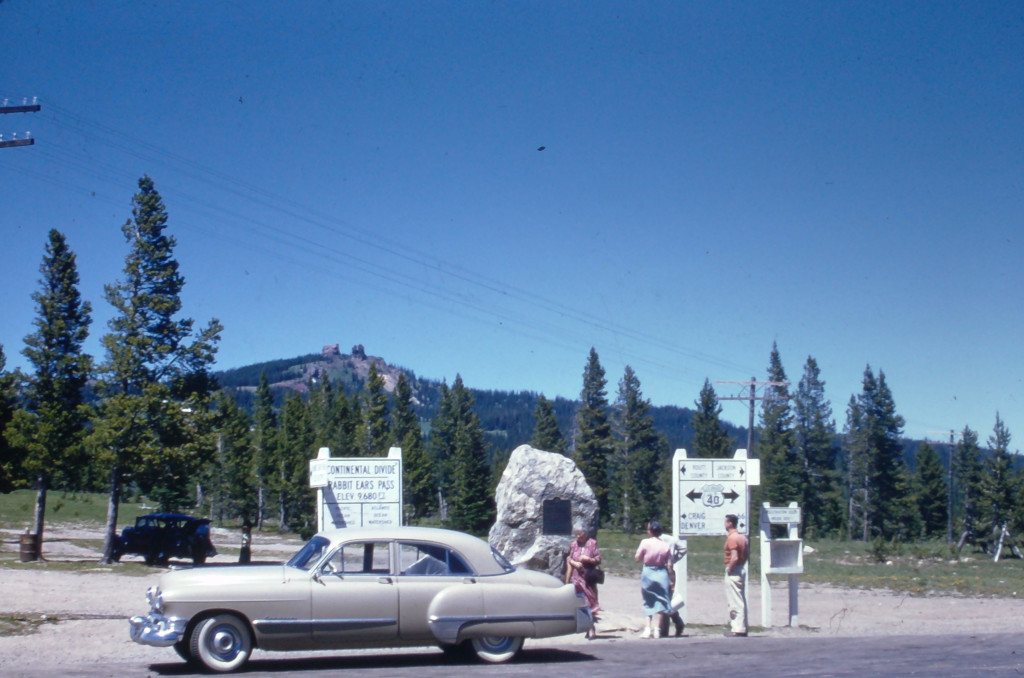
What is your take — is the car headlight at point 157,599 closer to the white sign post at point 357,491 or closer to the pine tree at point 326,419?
the white sign post at point 357,491

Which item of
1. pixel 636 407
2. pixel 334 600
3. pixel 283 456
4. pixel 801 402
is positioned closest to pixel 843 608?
pixel 334 600

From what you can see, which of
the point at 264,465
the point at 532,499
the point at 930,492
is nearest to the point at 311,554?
the point at 532,499

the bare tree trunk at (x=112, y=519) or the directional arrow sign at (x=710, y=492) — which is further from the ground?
the directional arrow sign at (x=710, y=492)

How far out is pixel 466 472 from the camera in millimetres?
68000

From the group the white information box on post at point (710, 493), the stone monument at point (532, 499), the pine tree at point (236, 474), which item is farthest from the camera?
the pine tree at point (236, 474)

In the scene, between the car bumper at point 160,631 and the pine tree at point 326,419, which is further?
the pine tree at point 326,419

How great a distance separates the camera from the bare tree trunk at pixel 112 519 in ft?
97.8

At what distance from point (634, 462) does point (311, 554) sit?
212 ft

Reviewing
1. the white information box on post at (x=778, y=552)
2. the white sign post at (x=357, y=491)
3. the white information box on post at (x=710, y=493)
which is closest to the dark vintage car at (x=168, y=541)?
the white sign post at (x=357, y=491)

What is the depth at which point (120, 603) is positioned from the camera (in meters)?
17.4

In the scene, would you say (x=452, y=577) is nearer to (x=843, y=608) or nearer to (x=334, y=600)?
(x=334, y=600)

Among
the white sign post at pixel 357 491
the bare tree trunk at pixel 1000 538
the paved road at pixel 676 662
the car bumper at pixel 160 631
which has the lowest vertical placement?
the bare tree trunk at pixel 1000 538

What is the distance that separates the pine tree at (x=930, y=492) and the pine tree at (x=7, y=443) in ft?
227

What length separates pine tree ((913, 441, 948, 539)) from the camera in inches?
3196
